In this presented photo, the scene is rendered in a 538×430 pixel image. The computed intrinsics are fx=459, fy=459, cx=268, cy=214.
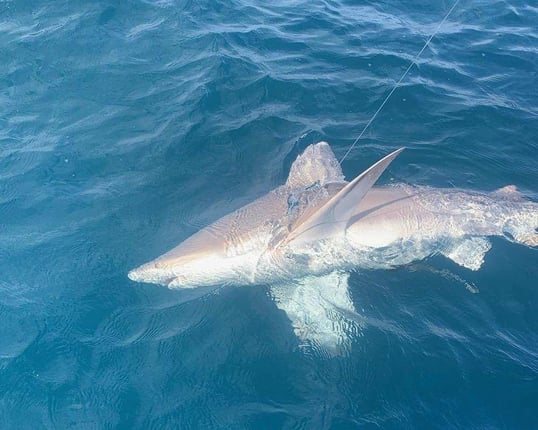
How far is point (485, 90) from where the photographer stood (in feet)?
32.3

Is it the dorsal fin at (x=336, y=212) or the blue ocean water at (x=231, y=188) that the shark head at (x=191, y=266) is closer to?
the blue ocean water at (x=231, y=188)

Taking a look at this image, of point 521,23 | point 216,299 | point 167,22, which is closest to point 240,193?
point 216,299

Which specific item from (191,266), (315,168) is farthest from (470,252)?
(191,266)

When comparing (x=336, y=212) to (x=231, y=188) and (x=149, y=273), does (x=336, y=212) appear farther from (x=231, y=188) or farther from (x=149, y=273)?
(x=149, y=273)

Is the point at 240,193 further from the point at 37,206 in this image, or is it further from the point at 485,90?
the point at 485,90

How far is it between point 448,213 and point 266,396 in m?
3.77

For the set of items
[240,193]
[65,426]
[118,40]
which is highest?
[118,40]

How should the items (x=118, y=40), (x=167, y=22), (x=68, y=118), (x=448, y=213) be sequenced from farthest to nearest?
(x=167, y=22) → (x=118, y=40) → (x=68, y=118) → (x=448, y=213)

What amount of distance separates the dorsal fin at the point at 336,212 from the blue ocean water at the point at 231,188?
3.09ft

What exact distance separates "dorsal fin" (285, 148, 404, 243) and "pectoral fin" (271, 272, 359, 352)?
0.79 metres

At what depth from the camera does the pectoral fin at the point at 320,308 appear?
19.6 ft

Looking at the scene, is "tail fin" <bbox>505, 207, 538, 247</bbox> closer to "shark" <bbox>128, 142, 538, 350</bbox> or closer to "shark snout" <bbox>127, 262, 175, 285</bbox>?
"shark" <bbox>128, 142, 538, 350</bbox>

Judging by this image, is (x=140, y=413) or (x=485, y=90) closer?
(x=140, y=413)

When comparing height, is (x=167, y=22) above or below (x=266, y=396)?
above
